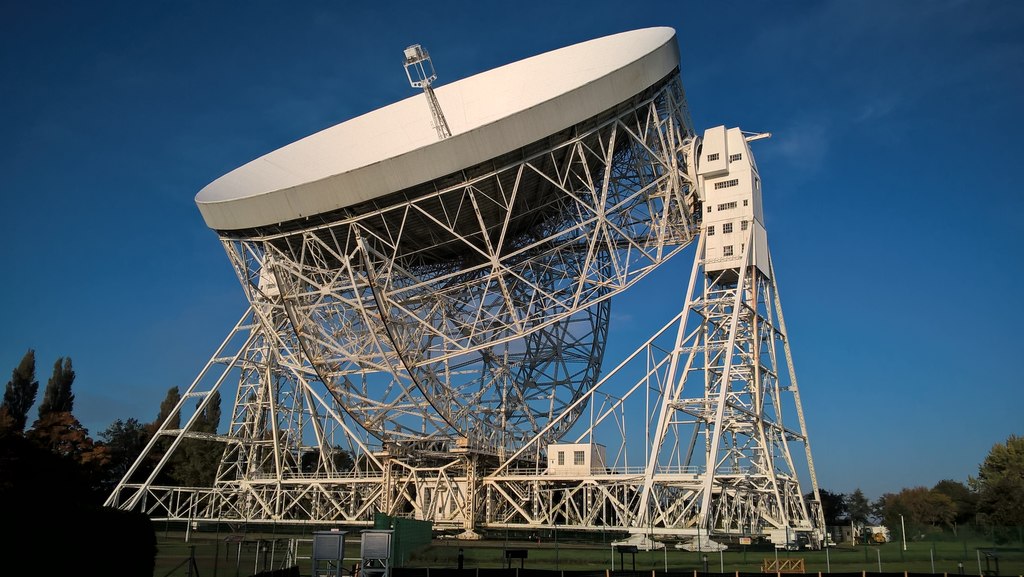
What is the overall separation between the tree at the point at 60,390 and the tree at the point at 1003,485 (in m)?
58.3

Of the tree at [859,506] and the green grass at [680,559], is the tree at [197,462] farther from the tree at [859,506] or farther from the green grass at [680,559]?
the tree at [859,506]

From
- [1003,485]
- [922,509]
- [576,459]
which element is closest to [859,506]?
[922,509]

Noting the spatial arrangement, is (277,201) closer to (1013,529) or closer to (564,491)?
(564,491)

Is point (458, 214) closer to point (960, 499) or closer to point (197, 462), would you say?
point (197, 462)

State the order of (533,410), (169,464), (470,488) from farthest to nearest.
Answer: (169,464)
(533,410)
(470,488)

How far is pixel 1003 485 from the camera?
45.8 m

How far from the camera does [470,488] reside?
1248 inches

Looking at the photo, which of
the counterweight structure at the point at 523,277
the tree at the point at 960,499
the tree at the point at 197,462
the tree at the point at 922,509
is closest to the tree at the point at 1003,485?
the tree at the point at 960,499

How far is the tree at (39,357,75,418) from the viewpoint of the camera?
5934 centimetres

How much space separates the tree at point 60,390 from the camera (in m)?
59.3

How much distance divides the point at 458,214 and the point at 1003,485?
36767 mm

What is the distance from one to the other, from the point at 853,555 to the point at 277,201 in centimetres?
1985

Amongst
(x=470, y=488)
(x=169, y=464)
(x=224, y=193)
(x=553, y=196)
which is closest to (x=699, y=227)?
(x=553, y=196)

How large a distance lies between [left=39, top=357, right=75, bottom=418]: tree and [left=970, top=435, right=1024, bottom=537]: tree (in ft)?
191
